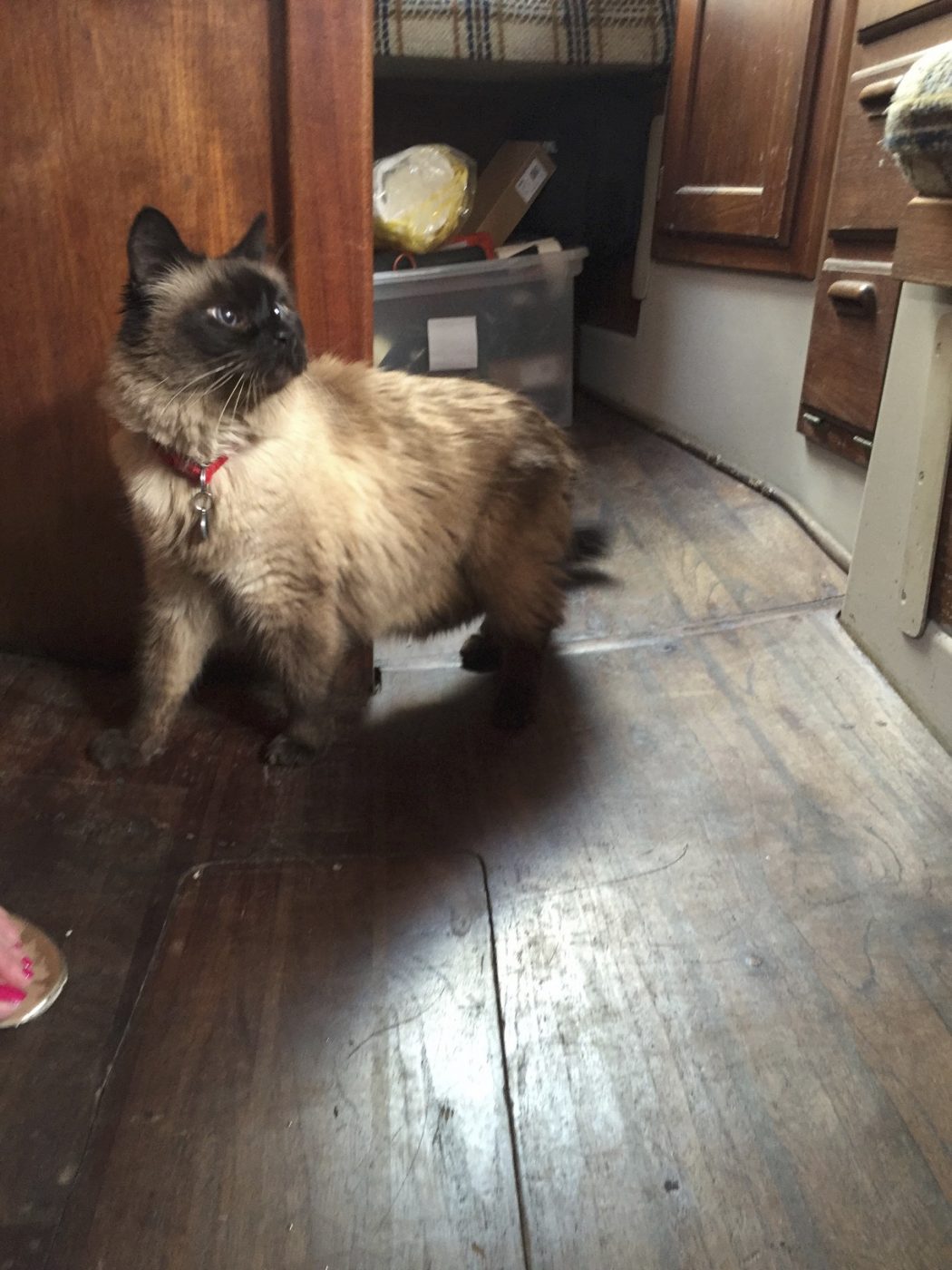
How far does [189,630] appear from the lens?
1.46 meters

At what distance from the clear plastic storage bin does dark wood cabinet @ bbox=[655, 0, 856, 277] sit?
0.32 metres

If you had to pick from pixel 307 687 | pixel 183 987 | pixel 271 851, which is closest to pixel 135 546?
pixel 307 687

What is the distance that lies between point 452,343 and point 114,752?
4.60 ft

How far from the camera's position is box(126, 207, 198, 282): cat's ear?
1.17m

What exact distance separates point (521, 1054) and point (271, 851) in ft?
1.48

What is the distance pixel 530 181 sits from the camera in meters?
2.67

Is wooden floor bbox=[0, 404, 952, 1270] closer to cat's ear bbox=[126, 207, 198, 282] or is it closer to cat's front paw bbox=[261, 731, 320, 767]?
cat's front paw bbox=[261, 731, 320, 767]

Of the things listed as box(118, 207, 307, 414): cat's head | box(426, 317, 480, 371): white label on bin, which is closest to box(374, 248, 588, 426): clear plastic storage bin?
box(426, 317, 480, 371): white label on bin

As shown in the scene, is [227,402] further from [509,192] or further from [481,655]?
[509,192]

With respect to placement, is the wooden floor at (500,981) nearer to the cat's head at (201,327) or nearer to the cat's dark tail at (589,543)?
the cat's dark tail at (589,543)

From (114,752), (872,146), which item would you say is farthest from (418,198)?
(114,752)

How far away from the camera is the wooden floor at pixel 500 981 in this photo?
2.71 ft

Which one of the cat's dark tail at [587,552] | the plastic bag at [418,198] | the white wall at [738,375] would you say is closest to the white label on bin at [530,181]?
the plastic bag at [418,198]

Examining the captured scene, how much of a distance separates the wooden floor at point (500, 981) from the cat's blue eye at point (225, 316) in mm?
643
